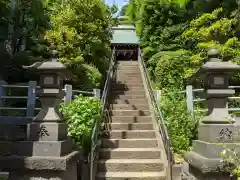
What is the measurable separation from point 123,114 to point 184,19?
308 inches

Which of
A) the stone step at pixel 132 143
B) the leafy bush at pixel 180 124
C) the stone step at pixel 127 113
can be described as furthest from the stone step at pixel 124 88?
the stone step at pixel 132 143

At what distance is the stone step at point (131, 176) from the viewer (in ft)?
22.2

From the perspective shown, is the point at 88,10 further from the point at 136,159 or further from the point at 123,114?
the point at 136,159

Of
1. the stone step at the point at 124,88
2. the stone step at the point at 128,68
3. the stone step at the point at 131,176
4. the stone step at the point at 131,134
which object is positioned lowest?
the stone step at the point at 131,176

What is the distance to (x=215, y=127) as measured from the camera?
16.4 feet

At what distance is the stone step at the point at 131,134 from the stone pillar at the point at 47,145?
2987 millimetres

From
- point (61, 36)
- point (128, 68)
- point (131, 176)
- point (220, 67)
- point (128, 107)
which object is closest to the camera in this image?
point (220, 67)

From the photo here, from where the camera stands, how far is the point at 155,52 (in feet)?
51.1

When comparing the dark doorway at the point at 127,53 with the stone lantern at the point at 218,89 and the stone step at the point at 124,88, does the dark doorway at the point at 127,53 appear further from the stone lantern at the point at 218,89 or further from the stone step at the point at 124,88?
the stone lantern at the point at 218,89

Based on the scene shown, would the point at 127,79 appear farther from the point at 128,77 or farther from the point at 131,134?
the point at 131,134

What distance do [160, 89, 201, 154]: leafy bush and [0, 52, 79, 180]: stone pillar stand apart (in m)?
3.44

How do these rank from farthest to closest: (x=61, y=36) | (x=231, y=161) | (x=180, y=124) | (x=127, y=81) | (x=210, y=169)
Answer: (x=127, y=81) < (x=61, y=36) < (x=180, y=124) < (x=210, y=169) < (x=231, y=161)

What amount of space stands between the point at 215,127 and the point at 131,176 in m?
2.69

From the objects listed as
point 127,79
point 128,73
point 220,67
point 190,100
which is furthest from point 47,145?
point 128,73
